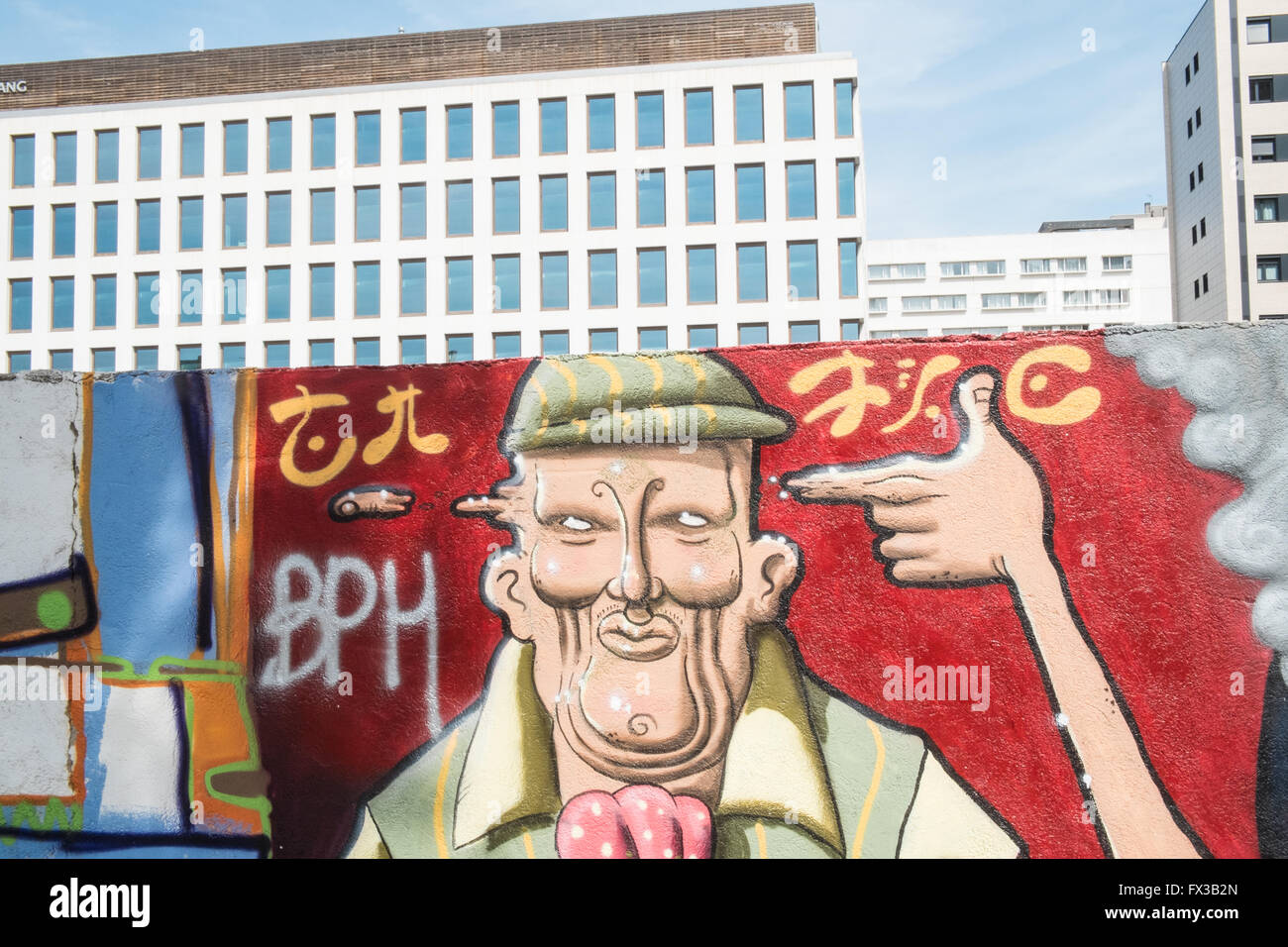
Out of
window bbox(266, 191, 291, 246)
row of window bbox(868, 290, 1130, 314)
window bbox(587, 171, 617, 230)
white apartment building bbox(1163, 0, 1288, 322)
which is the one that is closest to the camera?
window bbox(587, 171, 617, 230)

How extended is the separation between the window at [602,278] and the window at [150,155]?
20.5 metres

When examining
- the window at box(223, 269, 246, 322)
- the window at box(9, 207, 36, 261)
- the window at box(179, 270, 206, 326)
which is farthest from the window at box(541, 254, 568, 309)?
the window at box(9, 207, 36, 261)

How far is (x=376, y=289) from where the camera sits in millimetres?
41281

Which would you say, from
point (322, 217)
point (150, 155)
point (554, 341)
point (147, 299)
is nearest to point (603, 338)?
point (554, 341)

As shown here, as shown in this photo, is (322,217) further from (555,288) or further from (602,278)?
(602,278)

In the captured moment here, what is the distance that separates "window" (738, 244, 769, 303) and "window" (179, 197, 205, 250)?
80.0 feet

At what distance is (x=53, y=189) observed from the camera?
42844mm

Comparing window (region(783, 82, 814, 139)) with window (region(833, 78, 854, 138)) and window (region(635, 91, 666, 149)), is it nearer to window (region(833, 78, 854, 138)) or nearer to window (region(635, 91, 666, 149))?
window (region(833, 78, 854, 138))

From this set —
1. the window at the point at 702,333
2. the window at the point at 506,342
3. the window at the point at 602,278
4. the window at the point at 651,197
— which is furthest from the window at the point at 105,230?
the window at the point at 702,333

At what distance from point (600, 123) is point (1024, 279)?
217 ft

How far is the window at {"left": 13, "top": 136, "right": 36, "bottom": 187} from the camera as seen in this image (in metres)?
43.1

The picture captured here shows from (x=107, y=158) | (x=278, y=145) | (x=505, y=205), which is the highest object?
(x=278, y=145)
